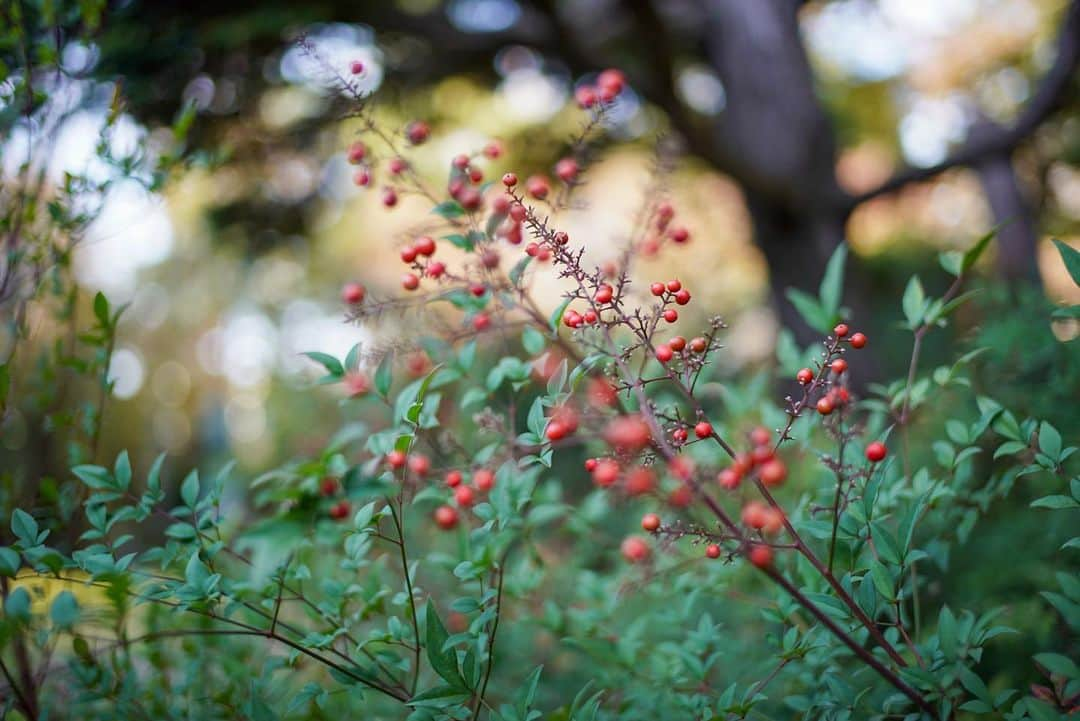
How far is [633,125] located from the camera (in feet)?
14.5

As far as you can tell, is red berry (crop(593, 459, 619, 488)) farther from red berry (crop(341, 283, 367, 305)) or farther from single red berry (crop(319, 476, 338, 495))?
red berry (crop(341, 283, 367, 305))

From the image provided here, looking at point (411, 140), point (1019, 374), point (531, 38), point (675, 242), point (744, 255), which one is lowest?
point (744, 255)

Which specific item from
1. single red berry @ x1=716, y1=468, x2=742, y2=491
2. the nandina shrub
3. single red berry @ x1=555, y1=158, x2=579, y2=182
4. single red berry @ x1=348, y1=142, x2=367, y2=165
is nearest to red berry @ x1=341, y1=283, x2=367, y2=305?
the nandina shrub

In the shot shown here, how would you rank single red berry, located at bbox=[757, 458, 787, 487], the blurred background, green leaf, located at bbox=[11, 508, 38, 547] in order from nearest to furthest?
1. single red berry, located at bbox=[757, 458, 787, 487]
2. green leaf, located at bbox=[11, 508, 38, 547]
3. the blurred background

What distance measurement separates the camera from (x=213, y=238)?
12.1 ft

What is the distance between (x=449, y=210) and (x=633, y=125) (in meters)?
3.66

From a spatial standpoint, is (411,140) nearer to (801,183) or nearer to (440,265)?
(440,265)

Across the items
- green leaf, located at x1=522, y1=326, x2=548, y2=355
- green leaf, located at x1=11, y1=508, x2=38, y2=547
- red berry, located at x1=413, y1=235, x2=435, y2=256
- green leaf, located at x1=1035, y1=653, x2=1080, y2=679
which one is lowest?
green leaf, located at x1=1035, y1=653, x2=1080, y2=679

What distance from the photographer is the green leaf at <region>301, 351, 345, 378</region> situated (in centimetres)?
94

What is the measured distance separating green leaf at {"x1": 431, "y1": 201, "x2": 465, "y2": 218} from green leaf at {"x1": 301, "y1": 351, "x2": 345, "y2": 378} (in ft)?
0.80

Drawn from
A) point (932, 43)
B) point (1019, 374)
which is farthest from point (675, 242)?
point (932, 43)

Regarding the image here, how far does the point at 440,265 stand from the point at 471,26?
2.97m

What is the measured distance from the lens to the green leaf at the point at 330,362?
94 cm

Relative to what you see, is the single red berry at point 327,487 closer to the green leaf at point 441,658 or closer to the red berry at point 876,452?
the green leaf at point 441,658
